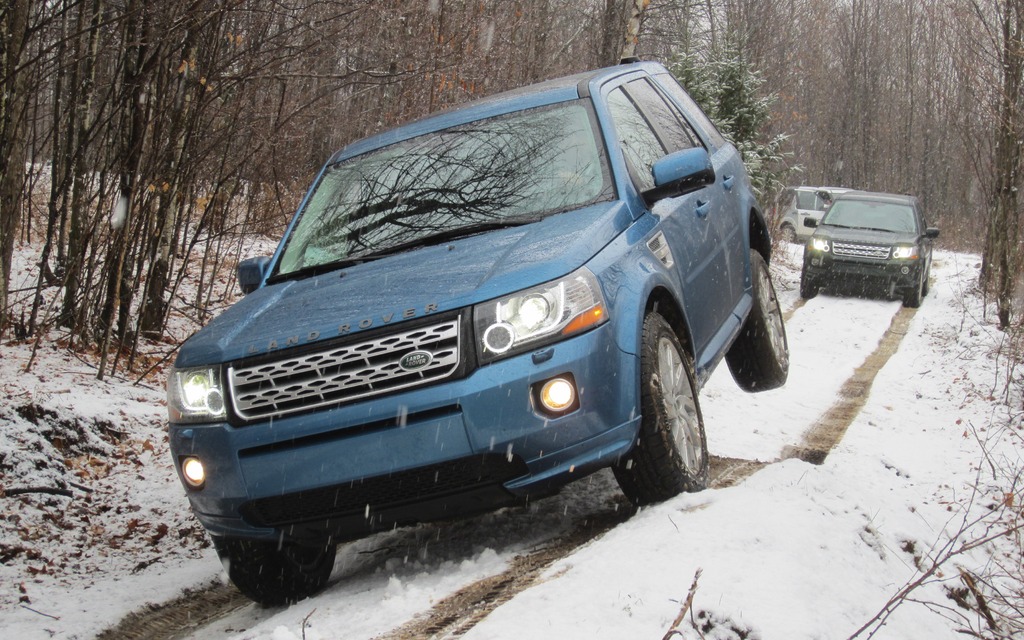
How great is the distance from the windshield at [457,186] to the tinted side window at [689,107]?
187 centimetres

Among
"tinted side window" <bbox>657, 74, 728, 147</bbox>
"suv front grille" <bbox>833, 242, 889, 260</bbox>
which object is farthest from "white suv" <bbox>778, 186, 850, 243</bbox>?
"tinted side window" <bbox>657, 74, 728, 147</bbox>

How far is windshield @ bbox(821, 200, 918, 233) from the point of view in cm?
1772

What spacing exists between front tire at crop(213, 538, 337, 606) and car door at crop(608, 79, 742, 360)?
2.00m

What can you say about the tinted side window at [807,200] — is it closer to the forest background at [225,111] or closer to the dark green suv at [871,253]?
the forest background at [225,111]

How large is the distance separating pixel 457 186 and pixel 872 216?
49.0ft

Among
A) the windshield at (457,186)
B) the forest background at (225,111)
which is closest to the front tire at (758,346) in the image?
the windshield at (457,186)

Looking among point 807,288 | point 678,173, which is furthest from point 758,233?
point 807,288

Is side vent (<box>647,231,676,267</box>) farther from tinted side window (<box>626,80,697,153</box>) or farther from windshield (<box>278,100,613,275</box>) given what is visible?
tinted side window (<box>626,80,697,153</box>)

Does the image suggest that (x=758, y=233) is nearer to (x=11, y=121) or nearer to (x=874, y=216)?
(x=11, y=121)

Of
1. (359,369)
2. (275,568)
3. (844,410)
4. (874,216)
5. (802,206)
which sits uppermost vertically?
(359,369)

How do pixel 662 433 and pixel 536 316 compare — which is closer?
pixel 536 316

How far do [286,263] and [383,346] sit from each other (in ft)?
4.84

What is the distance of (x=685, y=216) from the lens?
5.12 m

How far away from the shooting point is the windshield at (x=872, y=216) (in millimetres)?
17719
